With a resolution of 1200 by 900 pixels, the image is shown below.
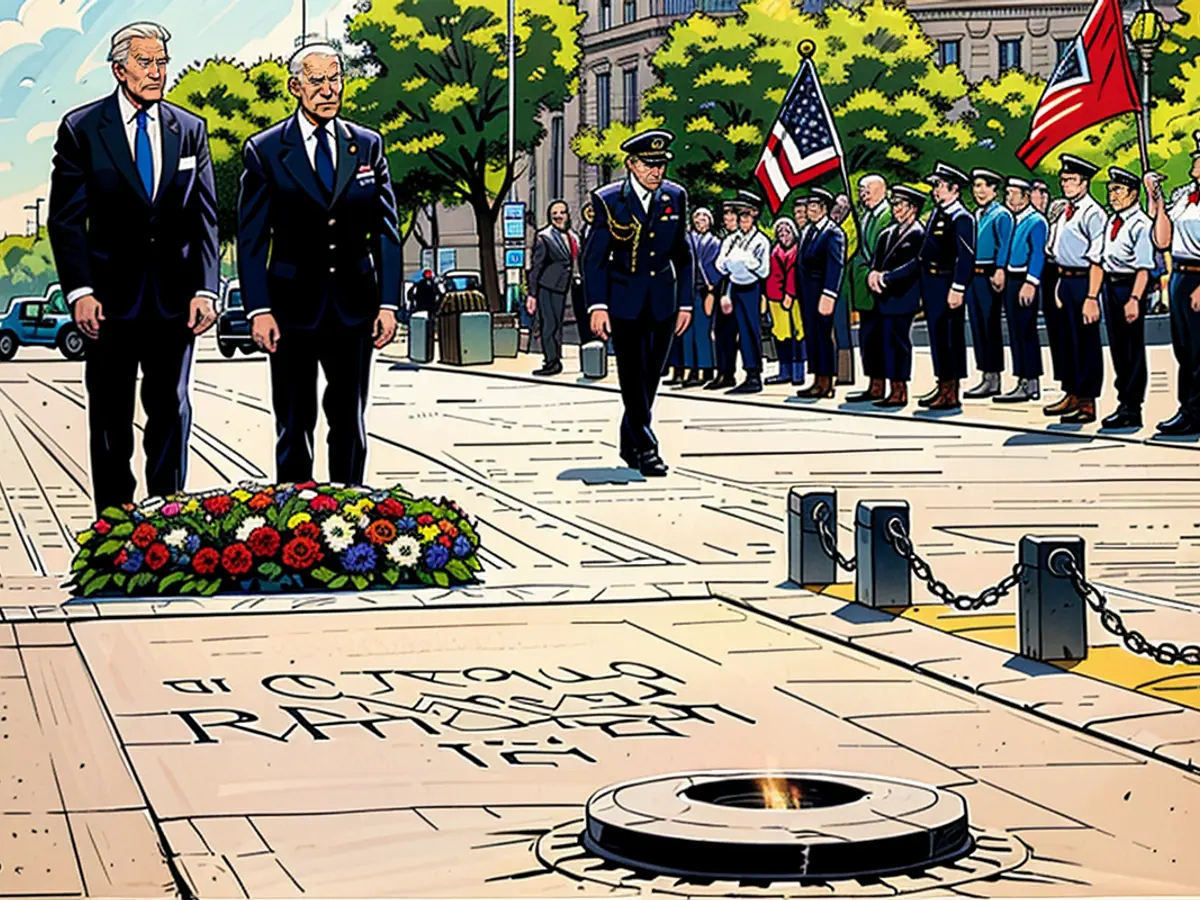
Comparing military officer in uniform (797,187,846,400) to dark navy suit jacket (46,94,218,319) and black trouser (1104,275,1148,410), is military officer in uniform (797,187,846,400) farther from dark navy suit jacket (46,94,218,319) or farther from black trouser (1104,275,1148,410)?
dark navy suit jacket (46,94,218,319)

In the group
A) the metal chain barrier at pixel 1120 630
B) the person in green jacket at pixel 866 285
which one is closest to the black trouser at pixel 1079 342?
the person in green jacket at pixel 866 285

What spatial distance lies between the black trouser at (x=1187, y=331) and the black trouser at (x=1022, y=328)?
3335 mm

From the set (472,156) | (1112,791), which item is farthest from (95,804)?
(472,156)

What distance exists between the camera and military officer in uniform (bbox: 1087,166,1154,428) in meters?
19.4

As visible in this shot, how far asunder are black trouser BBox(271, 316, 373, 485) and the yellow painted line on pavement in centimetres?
256

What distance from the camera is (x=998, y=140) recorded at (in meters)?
63.7

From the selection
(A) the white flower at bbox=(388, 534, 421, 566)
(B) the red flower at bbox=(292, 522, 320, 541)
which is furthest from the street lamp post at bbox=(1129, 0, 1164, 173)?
(B) the red flower at bbox=(292, 522, 320, 541)

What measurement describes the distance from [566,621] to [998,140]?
181 ft

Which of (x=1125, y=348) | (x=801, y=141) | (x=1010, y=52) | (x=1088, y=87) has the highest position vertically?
(x=1010, y=52)

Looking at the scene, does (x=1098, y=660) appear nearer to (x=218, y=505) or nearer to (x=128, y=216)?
(x=218, y=505)

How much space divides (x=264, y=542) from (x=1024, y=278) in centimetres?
1326

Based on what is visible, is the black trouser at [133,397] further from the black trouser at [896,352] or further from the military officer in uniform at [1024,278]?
the black trouser at [896,352]

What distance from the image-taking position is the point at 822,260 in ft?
84.1

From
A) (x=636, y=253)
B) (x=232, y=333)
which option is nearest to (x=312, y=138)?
(x=636, y=253)
